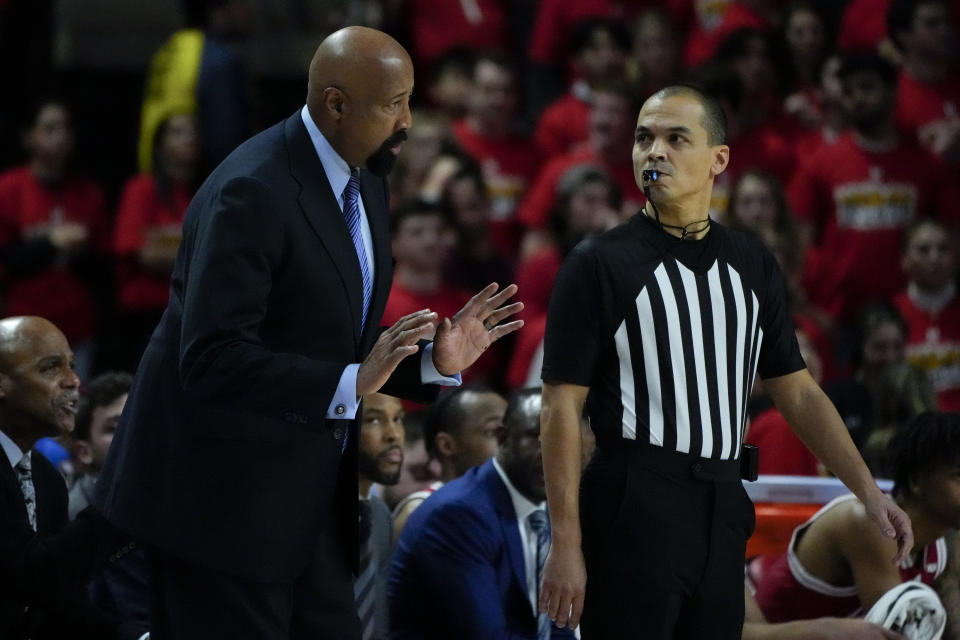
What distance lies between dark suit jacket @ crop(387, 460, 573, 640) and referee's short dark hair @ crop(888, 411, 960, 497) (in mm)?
1018

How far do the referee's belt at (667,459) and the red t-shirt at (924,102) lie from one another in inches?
191

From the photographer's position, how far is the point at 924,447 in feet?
13.0

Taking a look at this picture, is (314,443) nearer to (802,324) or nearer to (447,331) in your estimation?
(447,331)

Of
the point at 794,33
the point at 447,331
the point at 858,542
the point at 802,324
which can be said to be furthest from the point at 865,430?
the point at 447,331

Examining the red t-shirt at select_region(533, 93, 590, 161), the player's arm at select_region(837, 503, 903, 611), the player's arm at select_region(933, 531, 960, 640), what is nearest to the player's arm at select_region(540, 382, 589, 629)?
the player's arm at select_region(837, 503, 903, 611)

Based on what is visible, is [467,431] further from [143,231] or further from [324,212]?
[143,231]

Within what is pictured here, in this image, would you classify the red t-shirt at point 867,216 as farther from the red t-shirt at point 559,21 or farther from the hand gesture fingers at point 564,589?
the hand gesture fingers at point 564,589

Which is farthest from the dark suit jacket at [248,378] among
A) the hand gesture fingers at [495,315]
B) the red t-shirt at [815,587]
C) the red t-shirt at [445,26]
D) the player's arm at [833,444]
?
the red t-shirt at [445,26]

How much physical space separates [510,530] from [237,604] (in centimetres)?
143

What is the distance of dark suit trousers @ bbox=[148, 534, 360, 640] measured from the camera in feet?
9.31

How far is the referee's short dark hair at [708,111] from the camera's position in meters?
3.21

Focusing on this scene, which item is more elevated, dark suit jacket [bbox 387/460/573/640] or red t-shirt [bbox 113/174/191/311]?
red t-shirt [bbox 113/174/191/311]

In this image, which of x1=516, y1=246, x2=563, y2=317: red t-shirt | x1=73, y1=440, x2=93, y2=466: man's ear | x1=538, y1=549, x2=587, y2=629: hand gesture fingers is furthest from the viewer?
x1=516, y1=246, x2=563, y2=317: red t-shirt

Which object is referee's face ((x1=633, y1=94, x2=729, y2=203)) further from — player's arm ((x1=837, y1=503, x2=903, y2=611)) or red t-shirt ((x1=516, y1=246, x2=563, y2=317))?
red t-shirt ((x1=516, y1=246, x2=563, y2=317))
